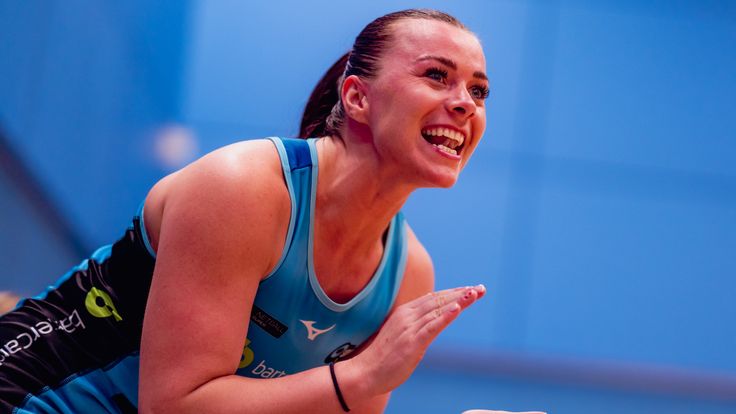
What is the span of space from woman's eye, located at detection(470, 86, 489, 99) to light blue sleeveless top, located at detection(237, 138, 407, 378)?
1.10 feet

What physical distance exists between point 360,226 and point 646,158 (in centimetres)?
368

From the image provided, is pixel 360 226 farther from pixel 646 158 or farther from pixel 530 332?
pixel 646 158

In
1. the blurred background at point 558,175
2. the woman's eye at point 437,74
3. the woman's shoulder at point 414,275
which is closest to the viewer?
the woman's eye at point 437,74

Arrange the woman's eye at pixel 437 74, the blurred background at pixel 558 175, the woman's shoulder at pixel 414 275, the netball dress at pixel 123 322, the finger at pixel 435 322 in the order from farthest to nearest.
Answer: the blurred background at pixel 558 175 < the woman's shoulder at pixel 414 275 < the woman's eye at pixel 437 74 < the netball dress at pixel 123 322 < the finger at pixel 435 322

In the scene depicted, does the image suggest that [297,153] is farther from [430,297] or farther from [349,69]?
A: [430,297]

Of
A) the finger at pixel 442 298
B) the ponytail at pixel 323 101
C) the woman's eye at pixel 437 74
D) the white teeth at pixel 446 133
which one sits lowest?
the finger at pixel 442 298

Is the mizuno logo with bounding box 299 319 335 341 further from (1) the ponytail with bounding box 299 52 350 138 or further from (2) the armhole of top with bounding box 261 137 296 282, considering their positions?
(1) the ponytail with bounding box 299 52 350 138

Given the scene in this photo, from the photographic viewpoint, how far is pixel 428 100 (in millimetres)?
1529

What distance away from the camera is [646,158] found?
4855 millimetres

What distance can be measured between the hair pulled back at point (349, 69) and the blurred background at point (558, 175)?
2.74 meters

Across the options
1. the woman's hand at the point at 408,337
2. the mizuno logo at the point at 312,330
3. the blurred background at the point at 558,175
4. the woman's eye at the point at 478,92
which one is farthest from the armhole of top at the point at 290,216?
the blurred background at the point at 558,175

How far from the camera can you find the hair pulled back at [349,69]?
5.40ft

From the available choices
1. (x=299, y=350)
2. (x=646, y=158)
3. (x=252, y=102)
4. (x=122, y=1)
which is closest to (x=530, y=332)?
(x=646, y=158)

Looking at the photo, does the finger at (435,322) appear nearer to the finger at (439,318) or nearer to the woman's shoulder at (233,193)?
the finger at (439,318)
